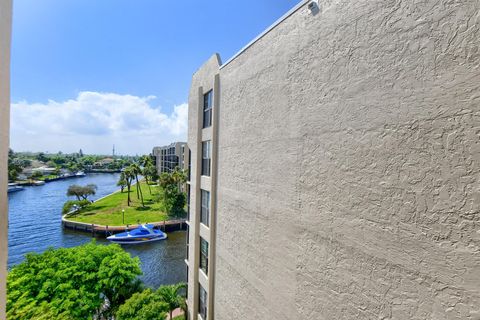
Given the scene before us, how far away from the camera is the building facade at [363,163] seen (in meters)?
3.32

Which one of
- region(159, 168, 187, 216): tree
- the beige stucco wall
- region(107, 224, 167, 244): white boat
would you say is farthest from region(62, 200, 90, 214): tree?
the beige stucco wall

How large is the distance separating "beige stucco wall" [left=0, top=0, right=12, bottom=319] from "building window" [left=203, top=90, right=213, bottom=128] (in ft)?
32.0

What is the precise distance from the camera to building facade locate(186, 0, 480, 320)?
332 cm

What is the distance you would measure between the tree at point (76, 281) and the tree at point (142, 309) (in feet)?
6.01

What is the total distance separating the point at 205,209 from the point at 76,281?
10129 mm

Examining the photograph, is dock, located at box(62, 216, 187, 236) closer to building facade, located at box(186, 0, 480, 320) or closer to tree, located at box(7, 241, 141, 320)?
tree, located at box(7, 241, 141, 320)

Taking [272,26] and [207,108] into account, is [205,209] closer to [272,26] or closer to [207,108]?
[207,108]

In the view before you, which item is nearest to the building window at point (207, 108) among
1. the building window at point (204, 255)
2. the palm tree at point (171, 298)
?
the building window at point (204, 255)

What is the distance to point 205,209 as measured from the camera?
42.5 feet

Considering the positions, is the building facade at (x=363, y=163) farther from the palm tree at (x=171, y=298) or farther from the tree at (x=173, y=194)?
the tree at (x=173, y=194)

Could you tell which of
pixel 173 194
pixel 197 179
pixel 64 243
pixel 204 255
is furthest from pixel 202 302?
pixel 173 194

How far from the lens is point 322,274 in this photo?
534 centimetres

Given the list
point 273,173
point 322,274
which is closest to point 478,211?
point 322,274

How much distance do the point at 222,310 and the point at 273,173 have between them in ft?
22.7
